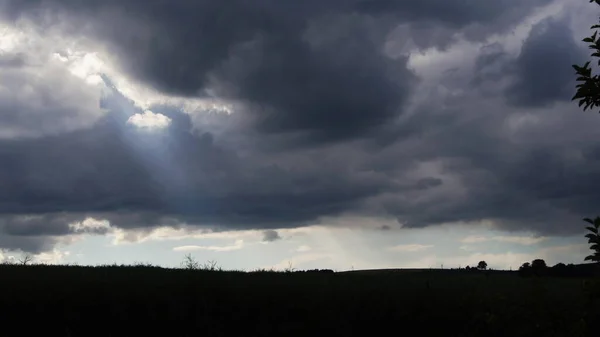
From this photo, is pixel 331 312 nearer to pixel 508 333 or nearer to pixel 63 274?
pixel 63 274

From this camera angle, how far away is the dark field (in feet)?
88.3

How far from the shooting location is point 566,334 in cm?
974

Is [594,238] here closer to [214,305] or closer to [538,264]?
[538,264]

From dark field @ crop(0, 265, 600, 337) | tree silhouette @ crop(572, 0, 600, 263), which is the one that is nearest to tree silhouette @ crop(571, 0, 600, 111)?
tree silhouette @ crop(572, 0, 600, 263)

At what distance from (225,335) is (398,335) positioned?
7.96 meters

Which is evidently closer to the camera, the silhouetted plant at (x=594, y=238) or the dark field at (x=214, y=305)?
the silhouetted plant at (x=594, y=238)

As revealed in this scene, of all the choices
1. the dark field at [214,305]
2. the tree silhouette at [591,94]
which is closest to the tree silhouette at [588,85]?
the tree silhouette at [591,94]

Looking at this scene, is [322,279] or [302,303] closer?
[302,303]

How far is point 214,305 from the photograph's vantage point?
2900 centimetres

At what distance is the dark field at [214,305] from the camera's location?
2692 cm

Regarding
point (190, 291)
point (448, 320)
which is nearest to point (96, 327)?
point (190, 291)

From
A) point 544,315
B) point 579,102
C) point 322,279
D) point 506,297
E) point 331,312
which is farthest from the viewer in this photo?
point 322,279

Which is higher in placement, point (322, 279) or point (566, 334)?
point (322, 279)

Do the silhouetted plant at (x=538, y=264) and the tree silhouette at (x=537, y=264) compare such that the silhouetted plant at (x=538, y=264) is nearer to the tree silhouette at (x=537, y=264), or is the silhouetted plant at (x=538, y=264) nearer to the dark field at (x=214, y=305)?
the tree silhouette at (x=537, y=264)
